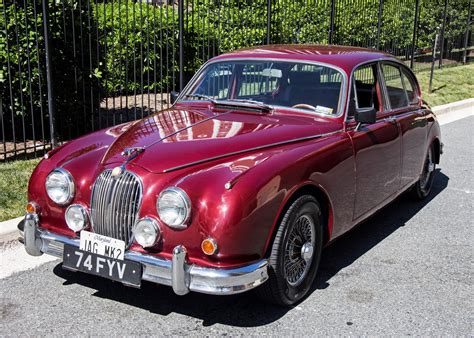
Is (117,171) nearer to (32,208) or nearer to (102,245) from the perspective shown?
(102,245)

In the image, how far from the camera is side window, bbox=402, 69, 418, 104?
229 inches

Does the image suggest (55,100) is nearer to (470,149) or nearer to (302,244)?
(302,244)

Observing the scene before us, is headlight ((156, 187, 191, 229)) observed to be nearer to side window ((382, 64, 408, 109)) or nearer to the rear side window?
the rear side window

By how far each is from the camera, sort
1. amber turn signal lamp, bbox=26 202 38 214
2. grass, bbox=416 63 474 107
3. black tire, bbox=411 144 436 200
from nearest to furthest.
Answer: amber turn signal lamp, bbox=26 202 38 214 < black tire, bbox=411 144 436 200 < grass, bbox=416 63 474 107

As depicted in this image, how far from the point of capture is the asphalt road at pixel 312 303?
3588 millimetres

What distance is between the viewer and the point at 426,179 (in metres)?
6.41

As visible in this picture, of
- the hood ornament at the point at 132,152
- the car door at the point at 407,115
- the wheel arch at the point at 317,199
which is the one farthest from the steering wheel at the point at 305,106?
the hood ornament at the point at 132,152

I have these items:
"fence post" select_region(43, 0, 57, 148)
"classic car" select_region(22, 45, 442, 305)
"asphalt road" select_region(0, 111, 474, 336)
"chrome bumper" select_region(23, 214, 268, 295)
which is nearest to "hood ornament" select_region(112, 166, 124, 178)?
"classic car" select_region(22, 45, 442, 305)

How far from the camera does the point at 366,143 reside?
4.57 metres

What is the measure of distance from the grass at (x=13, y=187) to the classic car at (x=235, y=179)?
137 centimetres

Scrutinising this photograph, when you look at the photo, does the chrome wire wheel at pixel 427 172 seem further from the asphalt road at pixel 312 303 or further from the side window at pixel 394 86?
the asphalt road at pixel 312 303

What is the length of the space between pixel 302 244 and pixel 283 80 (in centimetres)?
151

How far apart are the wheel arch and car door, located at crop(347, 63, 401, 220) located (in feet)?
1.35

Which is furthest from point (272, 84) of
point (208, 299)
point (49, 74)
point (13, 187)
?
point (49, 74)
